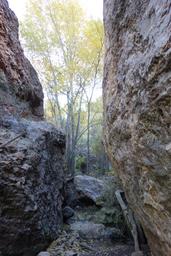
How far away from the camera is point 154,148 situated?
6.70 ft

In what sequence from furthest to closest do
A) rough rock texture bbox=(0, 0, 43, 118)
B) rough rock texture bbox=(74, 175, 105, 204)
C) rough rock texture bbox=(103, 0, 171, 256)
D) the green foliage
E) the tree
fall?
the green foliage → the tree → rough rock texture bbox=(74, 175, 105, 204) → rough rock texture bbox=(0, 0, 43, 118) → rough rock texture bbox=(103, 0, 171, 256)

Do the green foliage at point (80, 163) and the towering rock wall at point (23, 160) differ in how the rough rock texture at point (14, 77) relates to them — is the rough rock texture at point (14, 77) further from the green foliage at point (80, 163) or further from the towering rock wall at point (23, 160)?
the green foliage at point (80, 163)

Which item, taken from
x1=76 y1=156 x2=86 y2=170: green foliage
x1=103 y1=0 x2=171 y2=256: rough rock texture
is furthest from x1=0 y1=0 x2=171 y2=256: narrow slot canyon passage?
x1=76 y1=156 x2=86 y2=170: green foliage

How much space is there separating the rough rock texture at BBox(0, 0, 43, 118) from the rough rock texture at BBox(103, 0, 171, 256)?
9.95 ft

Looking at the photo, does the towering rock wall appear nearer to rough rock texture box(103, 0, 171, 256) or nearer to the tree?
rough rock texture box(103, 0, 171, 256)

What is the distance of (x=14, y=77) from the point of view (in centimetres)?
590

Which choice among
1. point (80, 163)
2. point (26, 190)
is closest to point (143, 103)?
point (26, 190)

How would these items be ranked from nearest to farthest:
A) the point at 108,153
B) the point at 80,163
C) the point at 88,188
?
the point at 108,153 < the point at 88,188 < the point at 80,163

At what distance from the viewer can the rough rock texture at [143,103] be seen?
1852mm

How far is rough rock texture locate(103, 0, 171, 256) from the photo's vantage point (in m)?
1.85

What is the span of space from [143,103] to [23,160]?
9.86 feet

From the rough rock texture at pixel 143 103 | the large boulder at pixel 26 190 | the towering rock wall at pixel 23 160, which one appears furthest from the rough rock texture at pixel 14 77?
the rough rock texture at pixel 143 103

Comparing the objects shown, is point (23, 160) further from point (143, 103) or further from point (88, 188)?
point (88, 188)

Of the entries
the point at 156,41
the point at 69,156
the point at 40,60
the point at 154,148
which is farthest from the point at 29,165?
the point at 40,60
